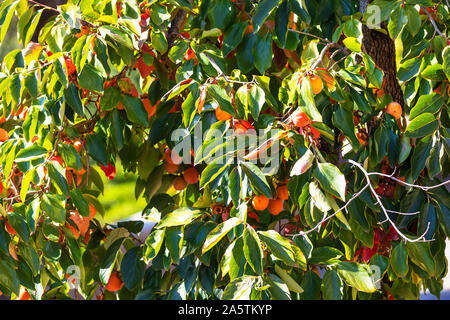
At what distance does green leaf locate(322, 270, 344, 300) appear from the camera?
104cm

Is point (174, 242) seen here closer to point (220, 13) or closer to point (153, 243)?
point (153, 243)

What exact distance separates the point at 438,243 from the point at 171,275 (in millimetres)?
538

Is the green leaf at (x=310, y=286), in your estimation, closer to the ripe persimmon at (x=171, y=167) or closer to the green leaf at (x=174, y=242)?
the green leaf at (x=174, y=242)

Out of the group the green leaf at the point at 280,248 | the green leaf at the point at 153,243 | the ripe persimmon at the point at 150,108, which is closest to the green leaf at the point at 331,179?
the green leaf at the point at 280,248

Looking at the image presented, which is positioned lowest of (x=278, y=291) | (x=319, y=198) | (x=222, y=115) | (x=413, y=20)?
(x=278, y=291)

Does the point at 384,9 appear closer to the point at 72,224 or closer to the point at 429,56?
the point at 429,56

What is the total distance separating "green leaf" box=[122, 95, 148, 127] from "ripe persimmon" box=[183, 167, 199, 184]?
0.19 m

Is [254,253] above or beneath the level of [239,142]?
beneath

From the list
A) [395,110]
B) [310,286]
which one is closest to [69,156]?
[310,286]

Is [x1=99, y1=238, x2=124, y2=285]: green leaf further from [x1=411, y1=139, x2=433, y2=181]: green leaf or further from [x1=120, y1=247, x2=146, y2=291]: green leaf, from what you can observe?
[x1=411, y1=139, x2=433, y2=181]: green leaf

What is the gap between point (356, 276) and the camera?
3.32 ft

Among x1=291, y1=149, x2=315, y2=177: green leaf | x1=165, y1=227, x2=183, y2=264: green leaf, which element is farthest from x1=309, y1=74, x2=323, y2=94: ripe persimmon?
x1=165, y1=227, x2=183, y2=264: green leaf

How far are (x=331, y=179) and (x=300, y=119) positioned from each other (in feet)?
0.37
